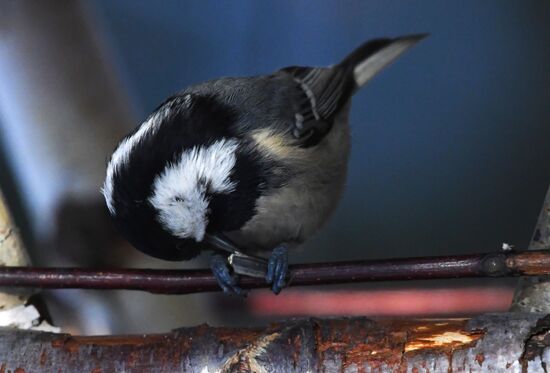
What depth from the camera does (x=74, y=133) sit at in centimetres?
107

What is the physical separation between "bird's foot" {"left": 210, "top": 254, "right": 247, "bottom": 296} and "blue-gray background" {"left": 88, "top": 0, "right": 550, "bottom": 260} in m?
0.37

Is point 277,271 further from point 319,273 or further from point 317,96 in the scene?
point 317,96

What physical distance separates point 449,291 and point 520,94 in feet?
1.31

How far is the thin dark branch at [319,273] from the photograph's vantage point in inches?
27.0

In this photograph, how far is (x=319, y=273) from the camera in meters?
0.76

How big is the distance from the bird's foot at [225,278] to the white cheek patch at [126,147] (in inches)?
6.4

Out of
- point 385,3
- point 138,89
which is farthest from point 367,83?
point 138,89

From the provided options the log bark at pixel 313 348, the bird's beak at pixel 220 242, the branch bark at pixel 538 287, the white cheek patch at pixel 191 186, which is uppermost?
the white cheek patch at pixel 191 186

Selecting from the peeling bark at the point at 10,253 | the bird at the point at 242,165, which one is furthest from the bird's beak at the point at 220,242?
the peeling bark at the point at 10,253

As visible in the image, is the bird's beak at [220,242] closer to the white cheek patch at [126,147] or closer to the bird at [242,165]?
the bird at [242,165]

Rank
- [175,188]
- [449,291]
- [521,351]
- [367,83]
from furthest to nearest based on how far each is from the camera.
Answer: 1. [449,291]
2. [367,83]
3. [175,188]
4. [521,351]

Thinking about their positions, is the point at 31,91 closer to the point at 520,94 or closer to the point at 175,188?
the point at 175,188

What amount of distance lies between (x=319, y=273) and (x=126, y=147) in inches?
10.3

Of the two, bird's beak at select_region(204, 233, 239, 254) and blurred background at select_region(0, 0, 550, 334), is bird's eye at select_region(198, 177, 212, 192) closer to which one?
bird's beak at select_region(204, 233, 239, 254)
